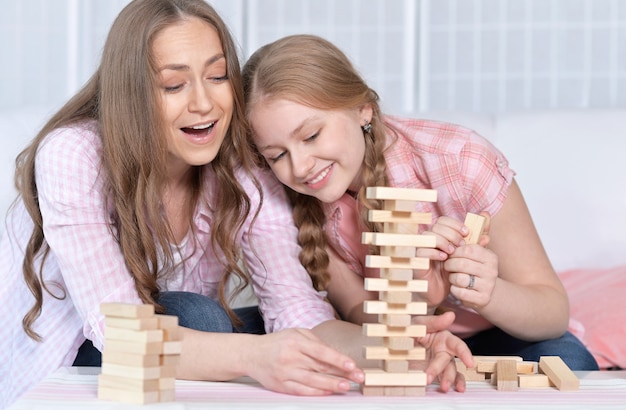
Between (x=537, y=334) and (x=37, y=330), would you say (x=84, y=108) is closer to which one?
(x=37, y=330)

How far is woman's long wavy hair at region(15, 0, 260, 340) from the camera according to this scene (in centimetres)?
175

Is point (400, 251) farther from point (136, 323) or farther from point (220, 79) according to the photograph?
point (220, 79)

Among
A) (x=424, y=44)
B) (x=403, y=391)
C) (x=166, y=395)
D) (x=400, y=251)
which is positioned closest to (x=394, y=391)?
(x=403, y=391)

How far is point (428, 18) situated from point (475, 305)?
193 cm

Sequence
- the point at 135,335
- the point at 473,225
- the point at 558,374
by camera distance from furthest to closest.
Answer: the point at 473,225
the point at 558,374
the point at 135,335

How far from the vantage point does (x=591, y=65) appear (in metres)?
3.38

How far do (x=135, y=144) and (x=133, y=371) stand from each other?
58cm

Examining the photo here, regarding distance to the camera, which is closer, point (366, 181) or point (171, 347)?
point (171, 347)

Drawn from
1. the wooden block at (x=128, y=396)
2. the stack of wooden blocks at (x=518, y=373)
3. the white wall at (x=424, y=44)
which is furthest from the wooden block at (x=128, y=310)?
the white wall at (x=424, y=44)

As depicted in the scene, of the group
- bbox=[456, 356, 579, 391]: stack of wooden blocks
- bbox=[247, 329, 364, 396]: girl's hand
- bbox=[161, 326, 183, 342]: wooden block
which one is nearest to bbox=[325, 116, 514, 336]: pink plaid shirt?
bbox=[456, 356, 579, 391]: stack of wooden blocks

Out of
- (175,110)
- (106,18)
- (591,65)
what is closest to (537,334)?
(175,110)

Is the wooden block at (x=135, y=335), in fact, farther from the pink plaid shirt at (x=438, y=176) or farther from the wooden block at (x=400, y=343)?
the pink plaid shirt at (x=438, y=176)

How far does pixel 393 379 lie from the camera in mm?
1415

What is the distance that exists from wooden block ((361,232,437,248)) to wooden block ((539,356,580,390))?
1.09ft
